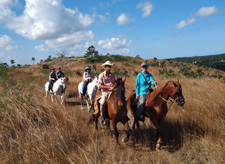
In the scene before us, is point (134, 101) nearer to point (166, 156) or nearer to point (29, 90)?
point (166, 156)

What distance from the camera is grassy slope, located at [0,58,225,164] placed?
3162mm

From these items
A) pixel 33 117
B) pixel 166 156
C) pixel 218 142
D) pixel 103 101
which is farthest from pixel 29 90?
pixel 218 142

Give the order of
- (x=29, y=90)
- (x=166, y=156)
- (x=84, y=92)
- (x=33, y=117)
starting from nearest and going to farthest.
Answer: (x=166, y=156) → (x=33, y=117) → (x=29, y=90) → (x=84, y=92)

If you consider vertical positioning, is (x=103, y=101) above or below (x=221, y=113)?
above

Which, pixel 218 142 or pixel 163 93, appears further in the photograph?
pixel 163 93

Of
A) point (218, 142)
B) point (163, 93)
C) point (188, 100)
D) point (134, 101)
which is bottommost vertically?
point (218, 142)

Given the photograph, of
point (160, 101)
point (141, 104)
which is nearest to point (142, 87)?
point (141, 104)

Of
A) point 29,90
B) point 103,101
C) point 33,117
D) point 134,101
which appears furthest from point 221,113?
point 29,90

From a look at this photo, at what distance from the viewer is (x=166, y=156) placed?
12.5ft

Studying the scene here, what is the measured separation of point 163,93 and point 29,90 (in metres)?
4.96

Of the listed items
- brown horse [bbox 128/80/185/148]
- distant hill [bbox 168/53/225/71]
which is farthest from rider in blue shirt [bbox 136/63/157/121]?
distant hill [bbox 168/53/225/71]

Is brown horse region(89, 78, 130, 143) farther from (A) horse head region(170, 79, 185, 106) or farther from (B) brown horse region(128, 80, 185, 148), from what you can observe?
(A) horse head region(170, 79, 185, 106)

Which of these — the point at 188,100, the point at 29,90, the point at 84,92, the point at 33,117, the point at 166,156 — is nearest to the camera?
the point at 166,156

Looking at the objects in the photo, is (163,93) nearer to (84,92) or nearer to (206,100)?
(206,100)
